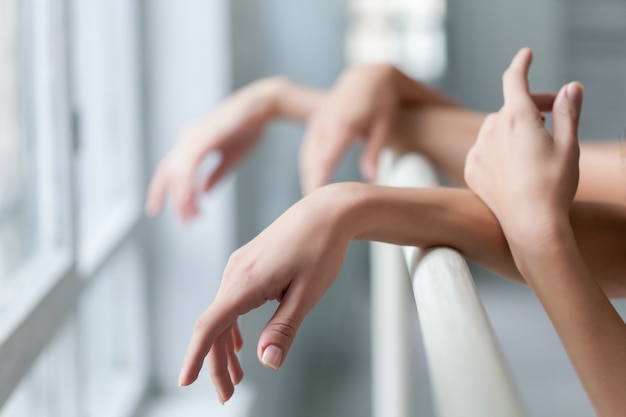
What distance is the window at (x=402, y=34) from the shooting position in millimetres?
1481

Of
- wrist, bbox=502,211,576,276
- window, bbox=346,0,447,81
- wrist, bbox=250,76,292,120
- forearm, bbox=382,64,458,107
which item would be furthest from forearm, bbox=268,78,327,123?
window, bbox=346,0,447,81

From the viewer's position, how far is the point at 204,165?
1.18 meters

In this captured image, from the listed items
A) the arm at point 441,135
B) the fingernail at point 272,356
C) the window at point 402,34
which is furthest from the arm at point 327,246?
the window at point 402,34

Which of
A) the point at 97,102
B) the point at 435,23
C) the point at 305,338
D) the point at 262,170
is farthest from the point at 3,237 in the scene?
the point at 435,23

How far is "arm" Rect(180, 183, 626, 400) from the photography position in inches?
13.6

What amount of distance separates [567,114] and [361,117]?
0.29 metres

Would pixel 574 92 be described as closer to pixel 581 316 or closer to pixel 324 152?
pixel 581 316

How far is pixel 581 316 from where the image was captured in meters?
0.36

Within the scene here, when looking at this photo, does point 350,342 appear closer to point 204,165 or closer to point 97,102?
point 204,165

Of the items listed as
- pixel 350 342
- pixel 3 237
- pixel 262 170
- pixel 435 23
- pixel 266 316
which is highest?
pixel 435 23

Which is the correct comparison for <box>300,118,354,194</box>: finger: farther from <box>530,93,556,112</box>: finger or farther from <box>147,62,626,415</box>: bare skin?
<box>530,93,556,112</box>: finger

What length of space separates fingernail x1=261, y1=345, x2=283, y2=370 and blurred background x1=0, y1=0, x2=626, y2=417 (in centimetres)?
28

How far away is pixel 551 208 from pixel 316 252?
0.10 m

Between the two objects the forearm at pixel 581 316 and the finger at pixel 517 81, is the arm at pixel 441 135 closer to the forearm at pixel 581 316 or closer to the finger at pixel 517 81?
the finger at pixel 517 81
